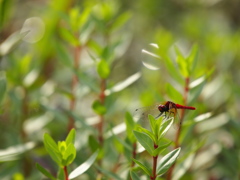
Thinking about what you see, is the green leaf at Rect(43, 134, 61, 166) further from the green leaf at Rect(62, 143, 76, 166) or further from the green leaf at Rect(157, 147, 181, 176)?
→ the green leaf at Rect(157, 147, 181, 176)

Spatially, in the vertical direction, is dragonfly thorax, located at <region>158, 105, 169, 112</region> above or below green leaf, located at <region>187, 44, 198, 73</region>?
above

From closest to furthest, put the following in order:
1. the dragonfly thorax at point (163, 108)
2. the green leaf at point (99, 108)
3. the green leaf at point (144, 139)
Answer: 1. the green leaf at point (144, 139)
2. the dragonfly thorax at point (163, 108)
3. the green leaf at point (99, 108)

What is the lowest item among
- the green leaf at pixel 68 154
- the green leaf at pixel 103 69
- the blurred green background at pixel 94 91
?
the blurred green background at pixel 94 91

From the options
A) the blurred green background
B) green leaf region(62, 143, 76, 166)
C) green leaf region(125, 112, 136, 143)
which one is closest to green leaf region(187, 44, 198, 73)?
the blurred green background

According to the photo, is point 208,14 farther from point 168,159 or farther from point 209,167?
point 168,159

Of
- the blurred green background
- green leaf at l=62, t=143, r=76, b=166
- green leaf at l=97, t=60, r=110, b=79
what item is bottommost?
the blurred green background

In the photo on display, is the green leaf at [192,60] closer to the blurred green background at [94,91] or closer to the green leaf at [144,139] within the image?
the blurred green background at [94,91]

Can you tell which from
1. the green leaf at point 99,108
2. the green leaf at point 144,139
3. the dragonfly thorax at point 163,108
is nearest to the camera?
the green leaf at point 144,139

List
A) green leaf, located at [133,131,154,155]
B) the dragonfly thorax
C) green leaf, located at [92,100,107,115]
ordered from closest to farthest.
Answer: green leaf, located at [133,131,154,155]
the dragonfly thorax
green leaf, located at [92,100,107,115]

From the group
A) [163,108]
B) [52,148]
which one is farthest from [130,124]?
[52,148]

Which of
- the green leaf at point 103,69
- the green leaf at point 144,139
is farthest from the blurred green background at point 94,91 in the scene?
the green leaf at point 144,139

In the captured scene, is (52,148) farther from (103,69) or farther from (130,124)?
(103,69)
